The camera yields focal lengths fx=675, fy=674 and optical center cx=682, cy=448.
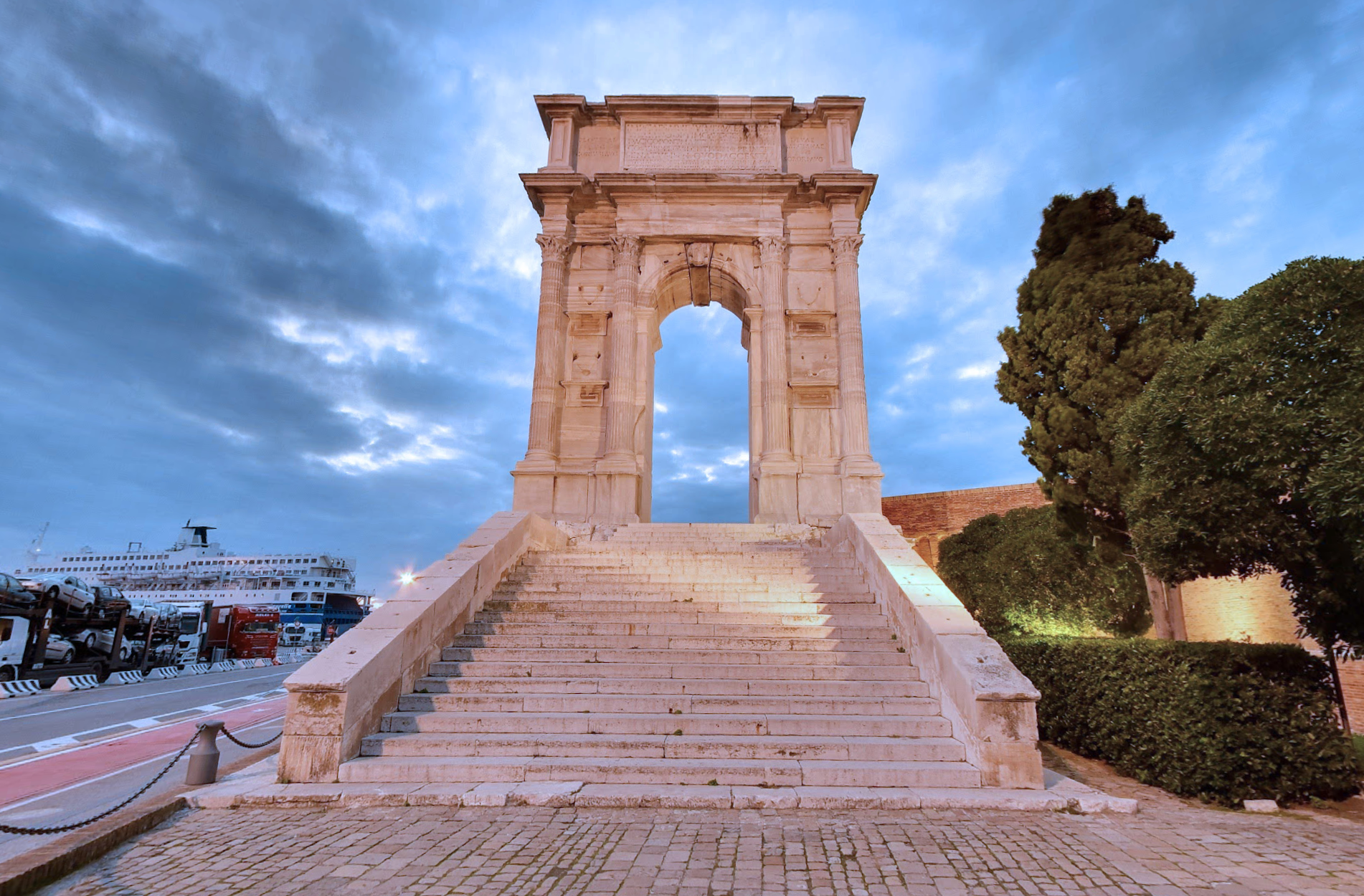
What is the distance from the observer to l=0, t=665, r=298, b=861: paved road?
815 cm

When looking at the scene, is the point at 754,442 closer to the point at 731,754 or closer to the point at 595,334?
the point at 595,334

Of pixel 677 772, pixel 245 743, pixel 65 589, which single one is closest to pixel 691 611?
pixel 677 772

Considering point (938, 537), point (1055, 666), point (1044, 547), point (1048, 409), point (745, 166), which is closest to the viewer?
point (1055, 666)

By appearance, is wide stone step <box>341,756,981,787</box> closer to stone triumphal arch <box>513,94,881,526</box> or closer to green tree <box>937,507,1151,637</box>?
green tree <box>937,507,1151,637</box>

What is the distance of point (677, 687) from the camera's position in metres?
8.02

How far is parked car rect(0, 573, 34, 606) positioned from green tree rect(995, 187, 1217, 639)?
28043mm

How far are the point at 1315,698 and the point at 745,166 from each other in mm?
17610

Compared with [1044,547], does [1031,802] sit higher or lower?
lower

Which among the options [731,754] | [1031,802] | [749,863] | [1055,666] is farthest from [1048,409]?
[749,863]

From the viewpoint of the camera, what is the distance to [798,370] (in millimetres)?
18406

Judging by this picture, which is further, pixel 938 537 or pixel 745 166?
pixel 938 537

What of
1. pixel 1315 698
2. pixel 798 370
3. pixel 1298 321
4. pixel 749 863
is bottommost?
pixel 749 863

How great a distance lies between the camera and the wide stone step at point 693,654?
8.62m

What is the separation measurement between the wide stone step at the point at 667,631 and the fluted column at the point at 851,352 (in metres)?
8.16
